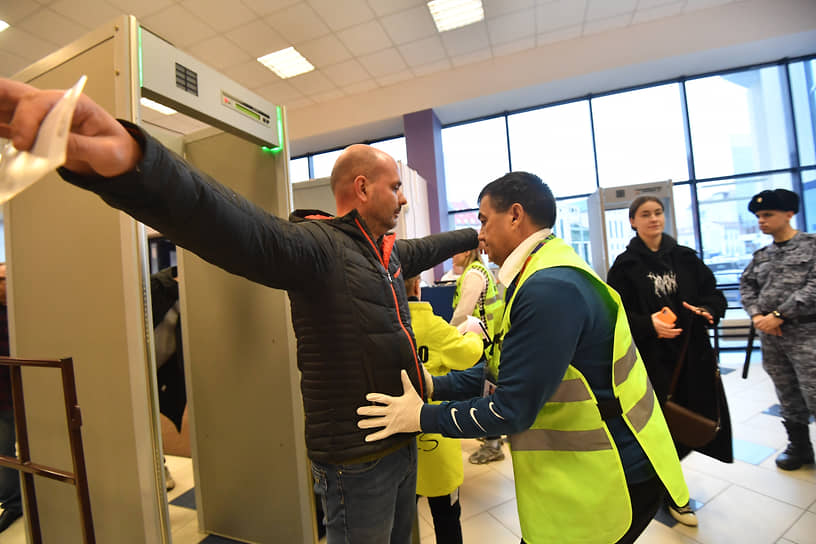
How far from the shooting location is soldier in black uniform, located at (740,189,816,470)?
2326mm

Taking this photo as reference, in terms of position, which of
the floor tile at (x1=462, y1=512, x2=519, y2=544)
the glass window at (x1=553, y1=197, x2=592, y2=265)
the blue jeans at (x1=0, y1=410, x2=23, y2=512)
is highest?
the glass window at (x1=553, y1=197, x2=592, y2=265)

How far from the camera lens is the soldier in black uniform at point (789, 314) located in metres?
2.33

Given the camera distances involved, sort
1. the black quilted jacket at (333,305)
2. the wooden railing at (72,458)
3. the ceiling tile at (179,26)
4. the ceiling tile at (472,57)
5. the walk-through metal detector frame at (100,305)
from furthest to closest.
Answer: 1. the ceiling tile at (472,57)
2. the ceiling tile at (179,26)
3. the walk-through metal detector frame at (100,305)
4. the wooden railing at (72,458)
5. the black quilted jacket at (333,305)

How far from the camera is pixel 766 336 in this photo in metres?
2.60

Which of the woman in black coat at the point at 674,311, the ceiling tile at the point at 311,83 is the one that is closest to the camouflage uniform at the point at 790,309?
the woman in black coat at the point at 674,311

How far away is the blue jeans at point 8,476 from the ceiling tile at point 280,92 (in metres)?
5.12

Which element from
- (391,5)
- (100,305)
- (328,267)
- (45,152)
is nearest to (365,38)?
(391,5)

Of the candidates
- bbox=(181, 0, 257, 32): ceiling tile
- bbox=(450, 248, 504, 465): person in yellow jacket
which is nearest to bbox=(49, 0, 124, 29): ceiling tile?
bbox=(181, 0, 257, 32): ceiling tile

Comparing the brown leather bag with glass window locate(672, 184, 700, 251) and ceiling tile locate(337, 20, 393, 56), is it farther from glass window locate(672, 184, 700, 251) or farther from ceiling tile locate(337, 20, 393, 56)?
ceiling tile locate(337, 20, 393, 56)

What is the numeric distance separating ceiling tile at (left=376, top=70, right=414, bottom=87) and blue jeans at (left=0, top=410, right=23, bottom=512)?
5712mm

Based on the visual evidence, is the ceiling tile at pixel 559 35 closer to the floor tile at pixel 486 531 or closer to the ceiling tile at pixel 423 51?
the ceiling tile at pixel 423 51

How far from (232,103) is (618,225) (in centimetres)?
447

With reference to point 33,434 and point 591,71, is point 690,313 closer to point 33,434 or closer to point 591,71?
point 33,434

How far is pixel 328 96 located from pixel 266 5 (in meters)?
2.34
